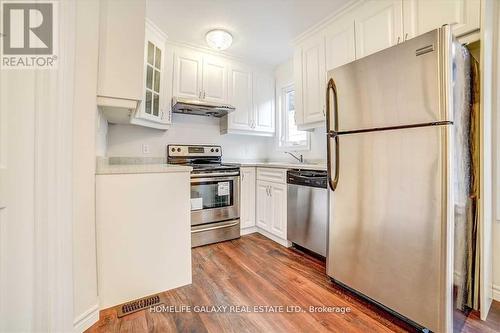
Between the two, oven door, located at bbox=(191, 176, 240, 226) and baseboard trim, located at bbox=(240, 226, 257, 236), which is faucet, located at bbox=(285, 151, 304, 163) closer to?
oven door, located at bbox=(191, 176, 240, 226)

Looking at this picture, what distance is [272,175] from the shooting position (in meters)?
2.68

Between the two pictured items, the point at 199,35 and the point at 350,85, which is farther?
the point at 199,35

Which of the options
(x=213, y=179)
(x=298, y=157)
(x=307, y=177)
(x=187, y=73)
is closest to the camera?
(x=307, y=177)

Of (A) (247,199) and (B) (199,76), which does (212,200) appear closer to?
(A) (247,199)

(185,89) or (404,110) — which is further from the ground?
(185,89)

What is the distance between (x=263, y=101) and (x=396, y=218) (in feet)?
8.43

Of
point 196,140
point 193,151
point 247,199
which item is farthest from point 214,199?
point 196,140

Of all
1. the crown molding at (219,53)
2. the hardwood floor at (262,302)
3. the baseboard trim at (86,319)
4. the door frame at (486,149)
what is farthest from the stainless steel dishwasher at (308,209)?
the crown molding at (219,53)

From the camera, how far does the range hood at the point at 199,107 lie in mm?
2617

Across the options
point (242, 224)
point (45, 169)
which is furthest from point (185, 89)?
point (45, 169)

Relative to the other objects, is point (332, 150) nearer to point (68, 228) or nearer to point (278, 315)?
point (278, 315)

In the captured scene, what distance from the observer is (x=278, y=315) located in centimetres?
141

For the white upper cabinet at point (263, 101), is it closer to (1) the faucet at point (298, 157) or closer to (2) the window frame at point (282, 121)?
(2) the window frame at point (282, 121)

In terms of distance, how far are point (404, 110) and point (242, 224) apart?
217 centimetres
